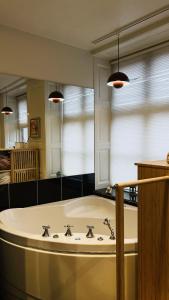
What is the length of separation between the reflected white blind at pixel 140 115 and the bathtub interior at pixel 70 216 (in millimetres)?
588

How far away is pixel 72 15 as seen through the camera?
2.35 meters

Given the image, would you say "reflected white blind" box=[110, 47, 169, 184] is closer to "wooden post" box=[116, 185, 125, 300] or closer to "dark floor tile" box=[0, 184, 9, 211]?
"dark floor tile" box=[0, 184, 9, 211]

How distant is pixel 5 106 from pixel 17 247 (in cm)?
153

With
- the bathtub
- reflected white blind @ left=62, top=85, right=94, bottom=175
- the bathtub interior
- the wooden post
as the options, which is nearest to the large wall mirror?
reflected white blind @ left=62, top=85, right=94, bottom=175

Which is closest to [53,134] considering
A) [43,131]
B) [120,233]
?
[43,131]

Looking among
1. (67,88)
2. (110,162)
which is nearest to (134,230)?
(110,162)

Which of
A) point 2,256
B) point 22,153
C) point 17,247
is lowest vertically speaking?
point 2,256

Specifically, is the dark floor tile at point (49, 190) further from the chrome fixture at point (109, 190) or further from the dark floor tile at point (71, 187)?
the chrome fixture at point (109, 190)

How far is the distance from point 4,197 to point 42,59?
5.64 ft

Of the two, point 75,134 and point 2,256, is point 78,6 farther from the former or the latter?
point 2,256

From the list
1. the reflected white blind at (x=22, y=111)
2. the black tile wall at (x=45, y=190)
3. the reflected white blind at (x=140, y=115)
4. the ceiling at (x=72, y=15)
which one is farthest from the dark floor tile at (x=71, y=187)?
the ceiling at (x=72, y=15)

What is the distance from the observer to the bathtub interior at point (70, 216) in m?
2.69

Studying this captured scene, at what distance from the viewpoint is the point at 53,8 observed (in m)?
2.23

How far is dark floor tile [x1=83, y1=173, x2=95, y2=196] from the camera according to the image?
11.2 feet
